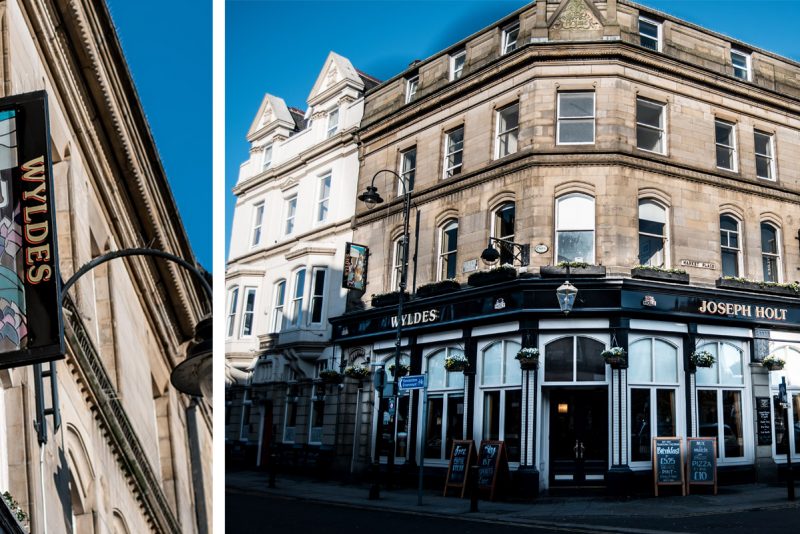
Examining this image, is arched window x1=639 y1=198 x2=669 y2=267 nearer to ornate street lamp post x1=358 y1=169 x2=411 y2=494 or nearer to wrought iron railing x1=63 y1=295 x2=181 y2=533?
ornate street lamp post x1=358 y1=169 x2=411 y2=494

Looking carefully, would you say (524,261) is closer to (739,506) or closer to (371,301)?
(371,301)

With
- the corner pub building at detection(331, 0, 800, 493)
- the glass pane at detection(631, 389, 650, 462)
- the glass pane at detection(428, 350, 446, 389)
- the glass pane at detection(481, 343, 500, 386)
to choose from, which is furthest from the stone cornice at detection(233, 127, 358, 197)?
the glass pane at detection(631, 389, 650, 462)

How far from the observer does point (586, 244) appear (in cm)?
1004

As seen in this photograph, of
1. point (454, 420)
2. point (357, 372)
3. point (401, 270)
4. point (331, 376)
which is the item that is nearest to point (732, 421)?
point (454, 420)

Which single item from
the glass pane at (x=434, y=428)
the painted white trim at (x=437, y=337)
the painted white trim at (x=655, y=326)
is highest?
the painted white trim at (x=655, y=326)

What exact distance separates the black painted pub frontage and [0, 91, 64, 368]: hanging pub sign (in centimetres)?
335

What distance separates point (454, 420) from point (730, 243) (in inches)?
153

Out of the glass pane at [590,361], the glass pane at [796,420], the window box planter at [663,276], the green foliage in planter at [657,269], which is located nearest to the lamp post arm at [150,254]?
the glass pane at [590,361]

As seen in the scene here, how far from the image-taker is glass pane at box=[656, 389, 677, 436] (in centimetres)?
839

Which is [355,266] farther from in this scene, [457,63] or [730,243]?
[730,243]

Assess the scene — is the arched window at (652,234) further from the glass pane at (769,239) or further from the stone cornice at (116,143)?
the stone cornice at (116,143)

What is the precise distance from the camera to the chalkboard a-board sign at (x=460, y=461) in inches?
291

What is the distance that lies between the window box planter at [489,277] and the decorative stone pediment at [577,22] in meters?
2.45

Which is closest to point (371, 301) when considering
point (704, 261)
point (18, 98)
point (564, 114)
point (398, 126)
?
point (398, 126)
